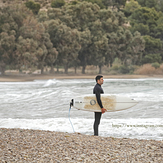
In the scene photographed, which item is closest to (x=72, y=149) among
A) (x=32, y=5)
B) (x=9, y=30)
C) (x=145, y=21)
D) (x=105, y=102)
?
(x=105, y=102)

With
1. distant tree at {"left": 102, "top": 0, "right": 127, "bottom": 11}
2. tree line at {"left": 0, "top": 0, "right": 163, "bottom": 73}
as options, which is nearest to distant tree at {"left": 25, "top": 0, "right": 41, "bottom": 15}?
tree line at {"left": 0, "top": 0, "right": 163, "bottom": 73}

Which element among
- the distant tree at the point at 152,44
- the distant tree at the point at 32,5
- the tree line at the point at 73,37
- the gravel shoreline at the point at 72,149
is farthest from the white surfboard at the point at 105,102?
the distant tree at the point at 32,5

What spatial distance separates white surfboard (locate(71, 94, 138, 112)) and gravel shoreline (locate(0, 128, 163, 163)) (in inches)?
43.5

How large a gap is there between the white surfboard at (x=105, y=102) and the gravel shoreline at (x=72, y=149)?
43.5 inches

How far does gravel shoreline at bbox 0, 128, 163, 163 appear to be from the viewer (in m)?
5.22

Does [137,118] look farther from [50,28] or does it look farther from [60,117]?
[50,28]

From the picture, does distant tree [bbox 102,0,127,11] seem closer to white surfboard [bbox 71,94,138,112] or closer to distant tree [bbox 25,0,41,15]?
distant tree [bbox 25,0,41,15]

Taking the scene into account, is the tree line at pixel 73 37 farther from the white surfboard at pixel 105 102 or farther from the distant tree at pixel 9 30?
the white surfboard at pixel 105 102

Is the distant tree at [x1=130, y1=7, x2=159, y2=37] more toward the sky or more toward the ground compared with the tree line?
more toward the sky

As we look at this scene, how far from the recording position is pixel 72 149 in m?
5.78

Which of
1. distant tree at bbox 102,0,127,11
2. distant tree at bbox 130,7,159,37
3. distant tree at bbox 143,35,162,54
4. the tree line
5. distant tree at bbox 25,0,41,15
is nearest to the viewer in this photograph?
the tree line

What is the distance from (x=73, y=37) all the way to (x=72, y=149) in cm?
4349

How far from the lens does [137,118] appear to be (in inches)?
432

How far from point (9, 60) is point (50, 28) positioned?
28.3 ft
